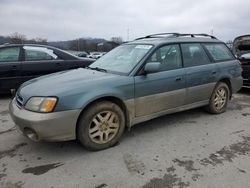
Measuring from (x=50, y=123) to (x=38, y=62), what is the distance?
3.96 m

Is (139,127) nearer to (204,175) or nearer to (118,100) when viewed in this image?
(118,100)

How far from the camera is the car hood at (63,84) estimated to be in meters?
3.15

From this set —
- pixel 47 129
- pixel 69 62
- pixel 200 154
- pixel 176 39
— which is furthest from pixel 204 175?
pixel 69 62

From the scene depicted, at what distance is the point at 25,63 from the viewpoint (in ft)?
20.7

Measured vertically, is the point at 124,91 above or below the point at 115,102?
above

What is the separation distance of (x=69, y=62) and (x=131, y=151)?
13.5 feet

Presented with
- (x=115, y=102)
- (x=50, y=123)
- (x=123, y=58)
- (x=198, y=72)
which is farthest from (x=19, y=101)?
(x=198, y=72)

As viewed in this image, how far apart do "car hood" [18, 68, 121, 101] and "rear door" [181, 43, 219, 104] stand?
1512 mm

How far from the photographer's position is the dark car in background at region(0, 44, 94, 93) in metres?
6.17

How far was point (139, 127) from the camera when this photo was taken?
4.34 m

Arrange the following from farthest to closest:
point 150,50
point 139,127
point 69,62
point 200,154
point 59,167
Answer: point 69,62, point 139,127, point 150,50, point 200,154, point 59,167

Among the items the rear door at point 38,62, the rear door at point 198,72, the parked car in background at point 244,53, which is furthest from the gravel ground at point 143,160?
A: the parked car in background at point 244,53

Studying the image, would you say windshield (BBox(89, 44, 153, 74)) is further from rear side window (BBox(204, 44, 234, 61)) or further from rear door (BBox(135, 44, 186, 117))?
rear side window (BBox(204, 44, 234, 61))

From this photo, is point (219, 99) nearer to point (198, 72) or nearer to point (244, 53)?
point (198, 72)
